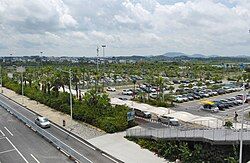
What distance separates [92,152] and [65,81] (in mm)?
27455

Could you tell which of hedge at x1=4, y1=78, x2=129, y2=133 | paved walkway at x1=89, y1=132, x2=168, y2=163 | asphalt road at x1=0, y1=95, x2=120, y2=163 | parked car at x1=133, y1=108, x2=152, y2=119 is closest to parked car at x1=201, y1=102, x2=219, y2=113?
parked car at x1=133, y1=108, x2=152, y2=119

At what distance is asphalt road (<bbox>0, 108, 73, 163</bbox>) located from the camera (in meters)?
30.2

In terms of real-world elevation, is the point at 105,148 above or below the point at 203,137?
below

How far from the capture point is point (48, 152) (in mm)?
31969

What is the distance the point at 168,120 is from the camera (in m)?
41.3

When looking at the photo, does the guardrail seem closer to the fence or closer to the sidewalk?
the sidewalk

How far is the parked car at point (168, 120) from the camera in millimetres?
40281

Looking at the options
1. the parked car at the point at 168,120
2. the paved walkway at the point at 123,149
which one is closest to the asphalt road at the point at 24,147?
the paved walkway at the point at 123,149

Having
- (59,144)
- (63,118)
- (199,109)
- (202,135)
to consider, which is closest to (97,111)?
(63,118)

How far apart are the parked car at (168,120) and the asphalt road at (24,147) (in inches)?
617

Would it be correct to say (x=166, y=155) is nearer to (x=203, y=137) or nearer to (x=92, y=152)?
(x=203, y=137)

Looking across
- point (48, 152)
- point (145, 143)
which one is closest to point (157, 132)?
point (145, 143)

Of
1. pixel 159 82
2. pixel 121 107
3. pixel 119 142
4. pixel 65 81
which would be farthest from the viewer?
pixel 159 82

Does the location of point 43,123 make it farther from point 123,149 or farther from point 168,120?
point 168,120
